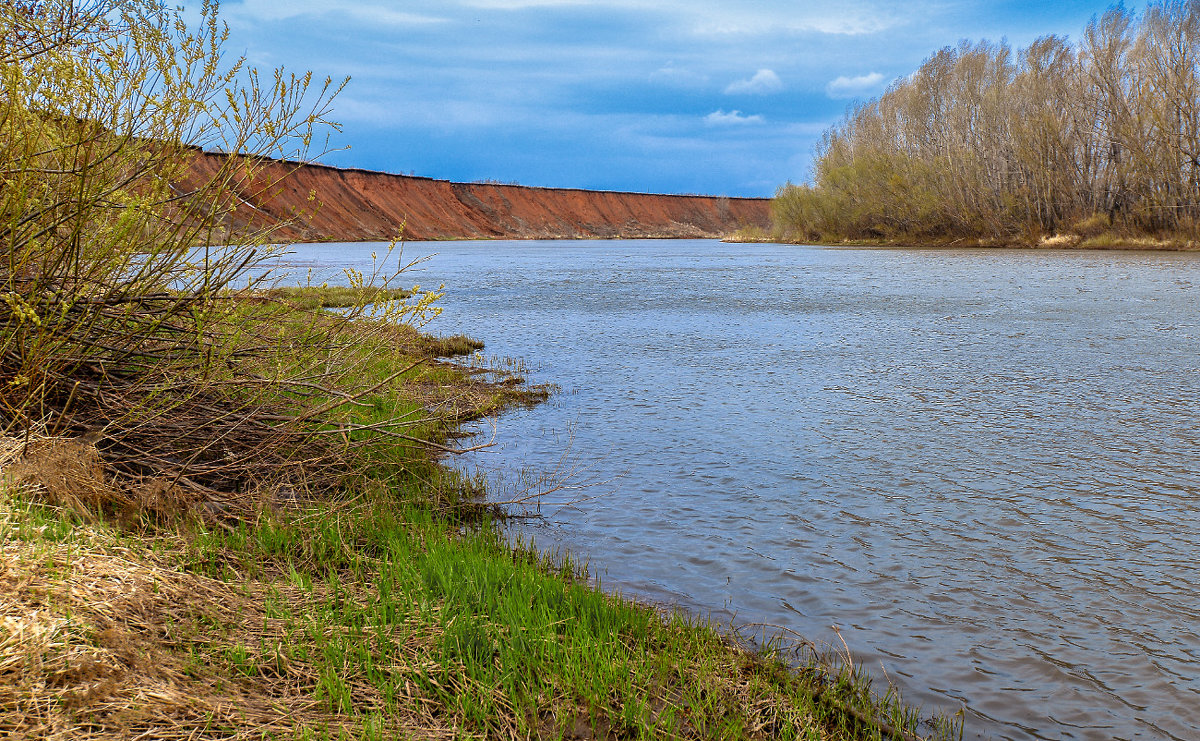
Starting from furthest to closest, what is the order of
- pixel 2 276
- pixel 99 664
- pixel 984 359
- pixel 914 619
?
pixel 984 359 < pixel 2 276 < pixel 914 619 < pixel 99 664

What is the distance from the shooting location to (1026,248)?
48938 mm

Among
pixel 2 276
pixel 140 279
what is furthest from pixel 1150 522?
pixel 2 276

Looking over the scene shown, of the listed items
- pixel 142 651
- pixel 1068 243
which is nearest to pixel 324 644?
pixel 142 651

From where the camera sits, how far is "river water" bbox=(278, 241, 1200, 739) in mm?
3977

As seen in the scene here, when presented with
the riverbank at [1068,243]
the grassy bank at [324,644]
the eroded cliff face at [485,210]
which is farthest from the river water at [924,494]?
the eroded cliff face at [485,210]

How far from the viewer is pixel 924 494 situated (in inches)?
246

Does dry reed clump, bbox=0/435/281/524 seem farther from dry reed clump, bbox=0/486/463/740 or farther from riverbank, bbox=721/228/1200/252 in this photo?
riverbank, bbox=721/228/1200/252

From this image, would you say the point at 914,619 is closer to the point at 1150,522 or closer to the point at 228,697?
the point at 1150,522

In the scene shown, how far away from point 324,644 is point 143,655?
625 mm

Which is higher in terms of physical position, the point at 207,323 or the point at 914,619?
the point at 207,323

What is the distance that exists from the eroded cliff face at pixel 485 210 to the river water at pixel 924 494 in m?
60.7

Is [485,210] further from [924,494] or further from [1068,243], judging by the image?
[924,494]

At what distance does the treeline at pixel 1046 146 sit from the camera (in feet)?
143

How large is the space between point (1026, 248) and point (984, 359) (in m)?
42.1
